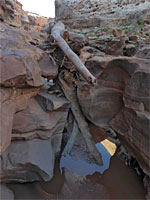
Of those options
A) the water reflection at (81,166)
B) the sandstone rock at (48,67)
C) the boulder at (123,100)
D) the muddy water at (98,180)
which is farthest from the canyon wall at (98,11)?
the water reflection at (81,166)

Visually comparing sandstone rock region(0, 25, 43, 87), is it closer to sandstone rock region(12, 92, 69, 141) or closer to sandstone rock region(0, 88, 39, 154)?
sandstone rock region(0, 88, 39, 154)

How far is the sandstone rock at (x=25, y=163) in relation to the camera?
2875 millimetres

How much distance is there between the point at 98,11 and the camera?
1356cm

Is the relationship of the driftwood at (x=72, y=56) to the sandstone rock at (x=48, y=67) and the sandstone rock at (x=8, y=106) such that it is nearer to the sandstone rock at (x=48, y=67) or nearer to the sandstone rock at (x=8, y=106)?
the sandstone rock at (x=48, y=67)

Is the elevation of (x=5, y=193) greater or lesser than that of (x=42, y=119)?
lesser

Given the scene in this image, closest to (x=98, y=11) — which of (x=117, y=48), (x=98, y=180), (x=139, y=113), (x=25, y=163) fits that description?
(x=117, y=48)

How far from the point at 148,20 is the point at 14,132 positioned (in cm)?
1190

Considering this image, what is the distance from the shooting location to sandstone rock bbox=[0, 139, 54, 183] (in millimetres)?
2875

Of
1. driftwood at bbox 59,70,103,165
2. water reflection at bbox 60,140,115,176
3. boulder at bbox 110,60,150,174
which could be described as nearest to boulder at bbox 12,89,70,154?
driftwood at bbox 59,70,103,165

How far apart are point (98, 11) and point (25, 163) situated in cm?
1513

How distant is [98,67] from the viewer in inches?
146

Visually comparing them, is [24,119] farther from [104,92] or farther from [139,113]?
[139,113]

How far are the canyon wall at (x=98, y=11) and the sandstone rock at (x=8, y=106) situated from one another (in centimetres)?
1220

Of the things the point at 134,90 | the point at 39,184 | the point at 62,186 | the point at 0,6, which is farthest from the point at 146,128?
the point at 0,6
